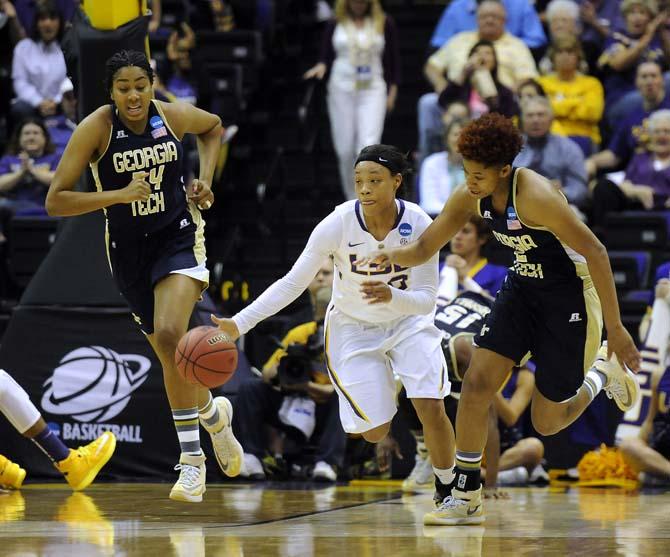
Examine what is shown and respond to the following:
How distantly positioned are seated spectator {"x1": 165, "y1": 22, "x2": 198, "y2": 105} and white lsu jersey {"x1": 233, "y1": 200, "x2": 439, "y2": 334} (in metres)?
5.71

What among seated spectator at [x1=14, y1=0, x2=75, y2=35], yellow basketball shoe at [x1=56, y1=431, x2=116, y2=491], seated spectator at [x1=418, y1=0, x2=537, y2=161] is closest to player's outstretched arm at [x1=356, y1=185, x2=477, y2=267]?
yellow basketball shoe at [x1=56, y1=431, x2=116, y2=491]

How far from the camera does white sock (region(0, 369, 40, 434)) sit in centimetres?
765

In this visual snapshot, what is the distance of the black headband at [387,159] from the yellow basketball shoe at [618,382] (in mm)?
1492

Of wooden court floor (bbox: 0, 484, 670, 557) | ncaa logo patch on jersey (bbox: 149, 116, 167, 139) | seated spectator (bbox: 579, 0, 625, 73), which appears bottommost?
wooden court floor (bbox: 0, 484, 670, 557)

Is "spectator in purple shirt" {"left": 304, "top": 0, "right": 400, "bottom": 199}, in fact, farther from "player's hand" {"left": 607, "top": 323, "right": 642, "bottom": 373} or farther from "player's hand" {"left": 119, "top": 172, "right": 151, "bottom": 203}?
"player's hand" {"left": 607, "top": 323, "right": 642, "bottom": 373}

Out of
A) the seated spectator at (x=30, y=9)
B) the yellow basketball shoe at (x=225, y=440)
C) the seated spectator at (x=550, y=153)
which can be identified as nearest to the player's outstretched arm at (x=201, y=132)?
the yellow basketball shoe at (x=225, y=440)

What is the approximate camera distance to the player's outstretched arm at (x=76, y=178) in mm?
6207

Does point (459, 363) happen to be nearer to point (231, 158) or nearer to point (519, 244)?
point (519, 244)

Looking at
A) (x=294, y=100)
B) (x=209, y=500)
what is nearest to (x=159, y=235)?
(x=209, y=500)

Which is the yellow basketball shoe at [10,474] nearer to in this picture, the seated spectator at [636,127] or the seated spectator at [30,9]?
the seated spectator at [636,127]

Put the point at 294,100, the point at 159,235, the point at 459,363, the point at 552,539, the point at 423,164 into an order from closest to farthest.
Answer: the point at 552,539
the point at 159,235
the point at 459,363
the point at 423,164
the point at 294,100

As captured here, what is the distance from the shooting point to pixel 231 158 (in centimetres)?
1204

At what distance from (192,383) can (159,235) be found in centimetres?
89

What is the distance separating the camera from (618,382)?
6930 millimetres
